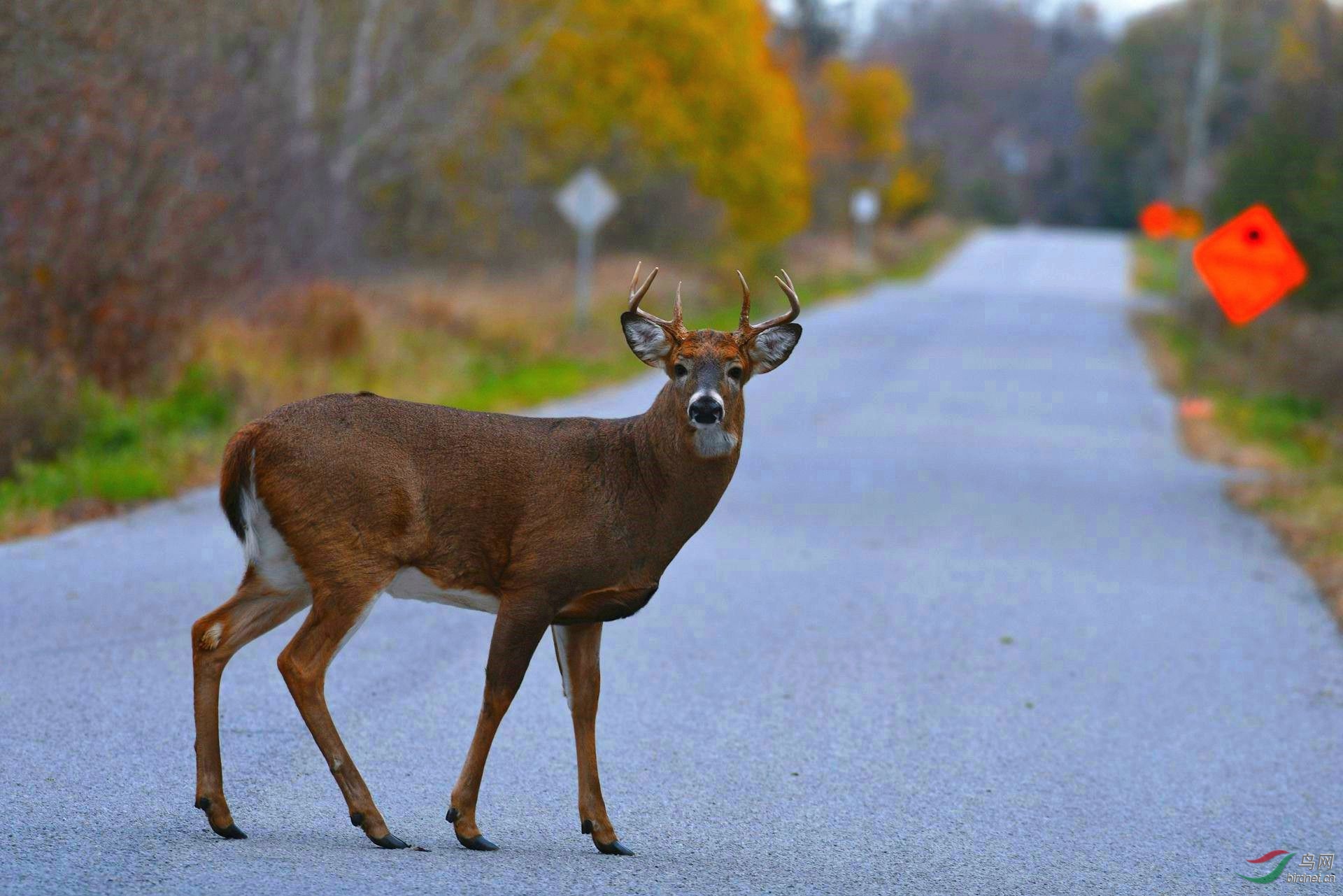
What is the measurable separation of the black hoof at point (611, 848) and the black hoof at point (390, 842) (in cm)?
62

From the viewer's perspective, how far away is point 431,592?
5520mm

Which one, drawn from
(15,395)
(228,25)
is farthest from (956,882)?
(228,25)

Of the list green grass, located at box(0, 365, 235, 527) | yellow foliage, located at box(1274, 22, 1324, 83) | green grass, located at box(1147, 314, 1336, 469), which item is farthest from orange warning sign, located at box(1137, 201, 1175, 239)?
green grass, located at box(0, 365, 235, 527)

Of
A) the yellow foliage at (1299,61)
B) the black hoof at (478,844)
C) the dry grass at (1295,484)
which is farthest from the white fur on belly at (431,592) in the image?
the yellow foliage at (1299,61)

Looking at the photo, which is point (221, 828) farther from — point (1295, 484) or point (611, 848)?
point (1295, 484)

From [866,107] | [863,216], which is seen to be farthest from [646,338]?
[866,107]

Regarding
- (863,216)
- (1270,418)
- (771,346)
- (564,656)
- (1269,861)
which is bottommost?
(863,216)

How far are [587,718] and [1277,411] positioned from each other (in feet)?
64.3

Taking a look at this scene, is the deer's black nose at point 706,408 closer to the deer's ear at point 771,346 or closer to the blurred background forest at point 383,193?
the deer's ear at point 771,346

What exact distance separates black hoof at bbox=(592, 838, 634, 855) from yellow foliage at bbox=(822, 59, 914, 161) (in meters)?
65.6

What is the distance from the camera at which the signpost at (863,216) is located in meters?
59.6

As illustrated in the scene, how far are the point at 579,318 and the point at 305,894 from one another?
25222mm

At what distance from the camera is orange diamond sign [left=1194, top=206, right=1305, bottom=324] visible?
1836 centimetres

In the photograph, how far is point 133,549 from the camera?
10625mm
